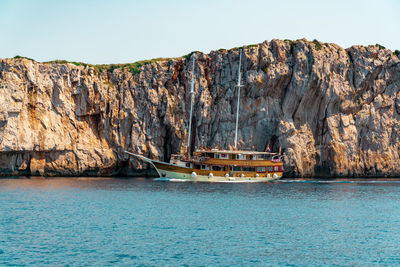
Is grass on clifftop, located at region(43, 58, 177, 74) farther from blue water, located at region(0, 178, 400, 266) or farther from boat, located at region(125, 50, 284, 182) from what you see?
blue water, located at region(0, 178, 400, 266)

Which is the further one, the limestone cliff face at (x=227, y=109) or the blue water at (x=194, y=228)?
the limestone cliff face at (x=227, y=109)

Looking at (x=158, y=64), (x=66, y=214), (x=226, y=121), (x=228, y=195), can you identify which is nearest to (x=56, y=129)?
(x=158, y=64)

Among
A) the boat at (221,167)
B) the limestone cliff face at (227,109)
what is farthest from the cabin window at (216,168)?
the limestone cliff face at (227,109)

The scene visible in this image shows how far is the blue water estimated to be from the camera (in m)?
32.4

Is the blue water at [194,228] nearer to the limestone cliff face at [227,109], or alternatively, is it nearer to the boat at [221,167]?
the boat at [221,167]

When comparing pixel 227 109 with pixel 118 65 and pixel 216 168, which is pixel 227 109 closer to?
pixel 216 168

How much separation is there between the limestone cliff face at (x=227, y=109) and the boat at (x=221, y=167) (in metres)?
7.96

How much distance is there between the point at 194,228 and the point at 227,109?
67.4m

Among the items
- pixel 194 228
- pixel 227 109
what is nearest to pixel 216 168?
pixel 227 109

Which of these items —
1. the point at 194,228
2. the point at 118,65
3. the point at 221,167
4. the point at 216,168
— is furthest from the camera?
the point at 118,65

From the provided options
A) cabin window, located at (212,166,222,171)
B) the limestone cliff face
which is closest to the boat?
cabin window, located at (212,166,222,171)

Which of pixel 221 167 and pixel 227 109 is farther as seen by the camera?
pixel 227 109

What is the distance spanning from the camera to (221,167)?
94500mm

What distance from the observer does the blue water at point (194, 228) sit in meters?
32.4
